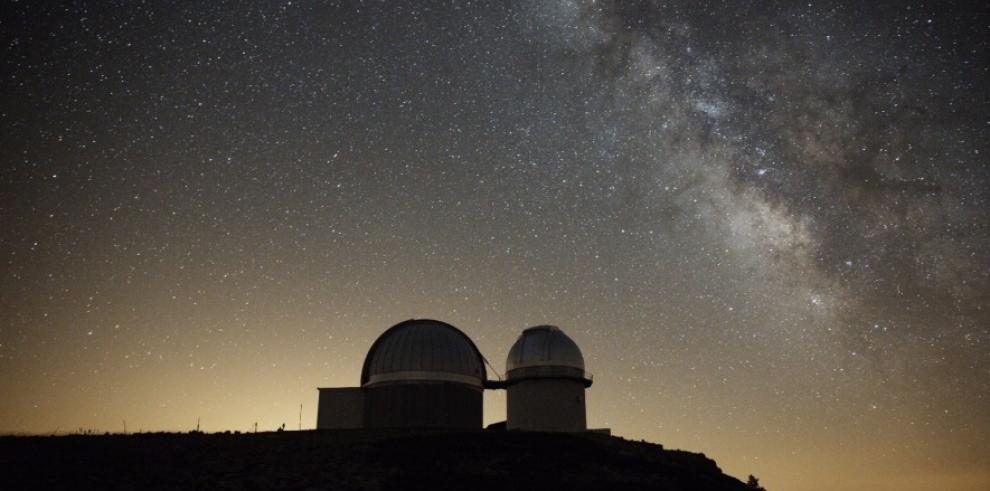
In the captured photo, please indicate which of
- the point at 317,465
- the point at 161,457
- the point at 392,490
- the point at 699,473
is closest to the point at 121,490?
the point at 161,457

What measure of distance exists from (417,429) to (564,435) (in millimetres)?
4914

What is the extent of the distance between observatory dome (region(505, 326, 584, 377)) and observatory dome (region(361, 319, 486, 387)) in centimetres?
182

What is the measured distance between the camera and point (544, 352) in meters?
25.8

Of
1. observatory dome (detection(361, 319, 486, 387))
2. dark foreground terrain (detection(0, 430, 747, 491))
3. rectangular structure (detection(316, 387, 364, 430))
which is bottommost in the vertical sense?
dark foreground terrain (detection(0, 430, 747, 491))

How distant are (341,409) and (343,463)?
919 centimetres

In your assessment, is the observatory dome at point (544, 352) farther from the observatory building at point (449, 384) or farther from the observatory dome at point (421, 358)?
the observatory dome at point (421, 358)

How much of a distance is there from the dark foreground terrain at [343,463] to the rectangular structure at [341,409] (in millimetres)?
4902

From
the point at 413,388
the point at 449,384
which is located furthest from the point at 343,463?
the point at 449,384

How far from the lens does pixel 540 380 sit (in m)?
25.5

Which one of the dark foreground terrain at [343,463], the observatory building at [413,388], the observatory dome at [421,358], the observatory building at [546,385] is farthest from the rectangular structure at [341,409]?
the observatory building at [546,385]

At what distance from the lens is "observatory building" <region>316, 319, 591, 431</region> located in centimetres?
2261

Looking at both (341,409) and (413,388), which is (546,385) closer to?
(413,388)

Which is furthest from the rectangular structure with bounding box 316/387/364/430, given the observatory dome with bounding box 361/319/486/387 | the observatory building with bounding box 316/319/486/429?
the observatory dome with bounding box 361/319/486/387

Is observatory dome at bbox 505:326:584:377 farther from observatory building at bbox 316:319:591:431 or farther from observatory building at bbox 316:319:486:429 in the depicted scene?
observatory building at bbox 316:319:486:429
